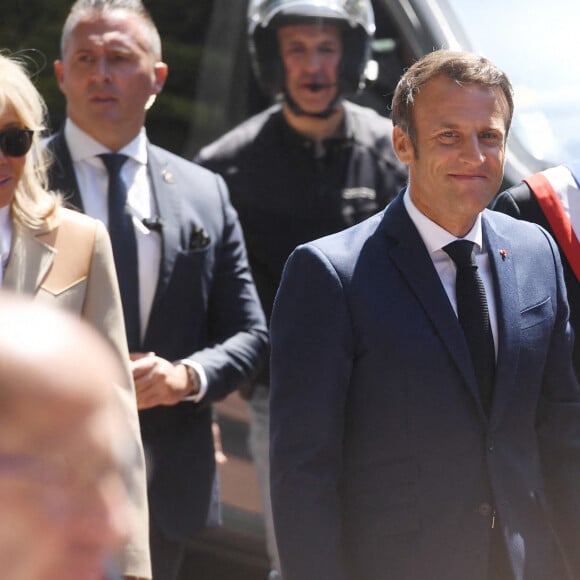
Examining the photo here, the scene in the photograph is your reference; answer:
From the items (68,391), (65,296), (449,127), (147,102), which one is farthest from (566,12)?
(68,391)

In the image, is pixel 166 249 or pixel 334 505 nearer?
pixel 334 505

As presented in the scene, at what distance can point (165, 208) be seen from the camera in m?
3.71

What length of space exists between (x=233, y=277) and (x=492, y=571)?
1.35m

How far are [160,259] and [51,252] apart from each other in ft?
2.12

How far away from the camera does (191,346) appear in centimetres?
374

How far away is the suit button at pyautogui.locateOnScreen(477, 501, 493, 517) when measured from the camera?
272 centimetres

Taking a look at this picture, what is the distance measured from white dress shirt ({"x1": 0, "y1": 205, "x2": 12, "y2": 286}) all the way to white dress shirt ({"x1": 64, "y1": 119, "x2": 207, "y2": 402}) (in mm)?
543

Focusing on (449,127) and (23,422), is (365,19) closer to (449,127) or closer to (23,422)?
(449,127)

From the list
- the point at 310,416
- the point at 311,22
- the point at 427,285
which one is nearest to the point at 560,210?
the point at 427,285

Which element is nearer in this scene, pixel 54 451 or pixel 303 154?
pixel 54 451

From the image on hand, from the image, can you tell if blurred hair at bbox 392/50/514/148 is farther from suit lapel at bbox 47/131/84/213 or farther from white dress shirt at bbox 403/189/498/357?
suit lapel at bbox 47/131/84/213

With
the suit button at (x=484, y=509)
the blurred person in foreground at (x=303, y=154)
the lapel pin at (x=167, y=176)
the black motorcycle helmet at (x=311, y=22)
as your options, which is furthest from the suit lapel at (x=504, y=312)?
the black motorcycle helmet at (x=311, y=22)

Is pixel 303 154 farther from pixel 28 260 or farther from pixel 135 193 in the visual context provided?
pixel 28 260

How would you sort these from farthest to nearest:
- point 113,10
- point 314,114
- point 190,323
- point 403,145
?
point 314,114 → point 113,10 → point 190,323 → point 403,145
